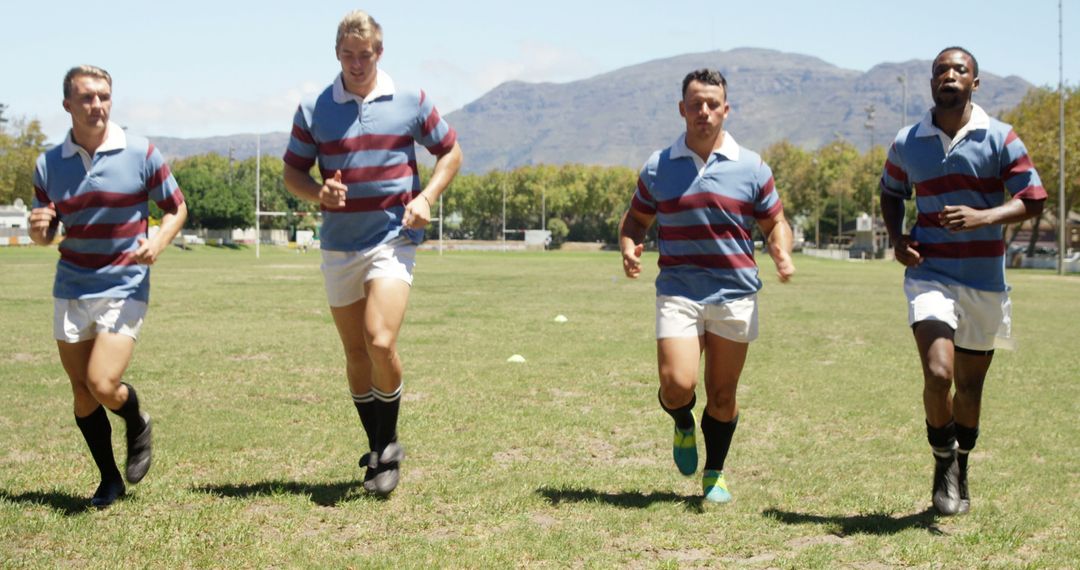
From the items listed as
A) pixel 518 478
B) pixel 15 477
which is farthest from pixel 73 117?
pixel 518 478

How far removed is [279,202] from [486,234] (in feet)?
140

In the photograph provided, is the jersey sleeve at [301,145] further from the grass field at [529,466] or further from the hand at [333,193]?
the grass field at [529,466]

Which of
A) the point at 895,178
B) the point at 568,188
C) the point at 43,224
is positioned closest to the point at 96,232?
the point at 43,224

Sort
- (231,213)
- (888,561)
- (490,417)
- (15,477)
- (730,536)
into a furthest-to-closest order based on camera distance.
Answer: (231,213) < (490,417) < (15,477) < (730,536) < (888,561)

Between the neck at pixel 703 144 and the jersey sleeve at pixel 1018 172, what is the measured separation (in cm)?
142

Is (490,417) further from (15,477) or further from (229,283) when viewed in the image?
(229,283)

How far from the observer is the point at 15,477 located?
6.62m

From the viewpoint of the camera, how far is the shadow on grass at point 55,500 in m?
5.79

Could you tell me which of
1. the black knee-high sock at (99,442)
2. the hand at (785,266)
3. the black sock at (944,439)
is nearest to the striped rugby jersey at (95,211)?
the black knee-high sock at (99,442)

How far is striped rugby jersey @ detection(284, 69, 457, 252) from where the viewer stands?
Answer: 614 centimetres

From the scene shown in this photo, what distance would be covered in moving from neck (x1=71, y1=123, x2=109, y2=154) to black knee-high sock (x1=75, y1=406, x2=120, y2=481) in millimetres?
1400

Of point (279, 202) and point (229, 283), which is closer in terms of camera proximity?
point (229, 283)

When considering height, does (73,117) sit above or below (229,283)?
above

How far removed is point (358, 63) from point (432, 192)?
80 cm
